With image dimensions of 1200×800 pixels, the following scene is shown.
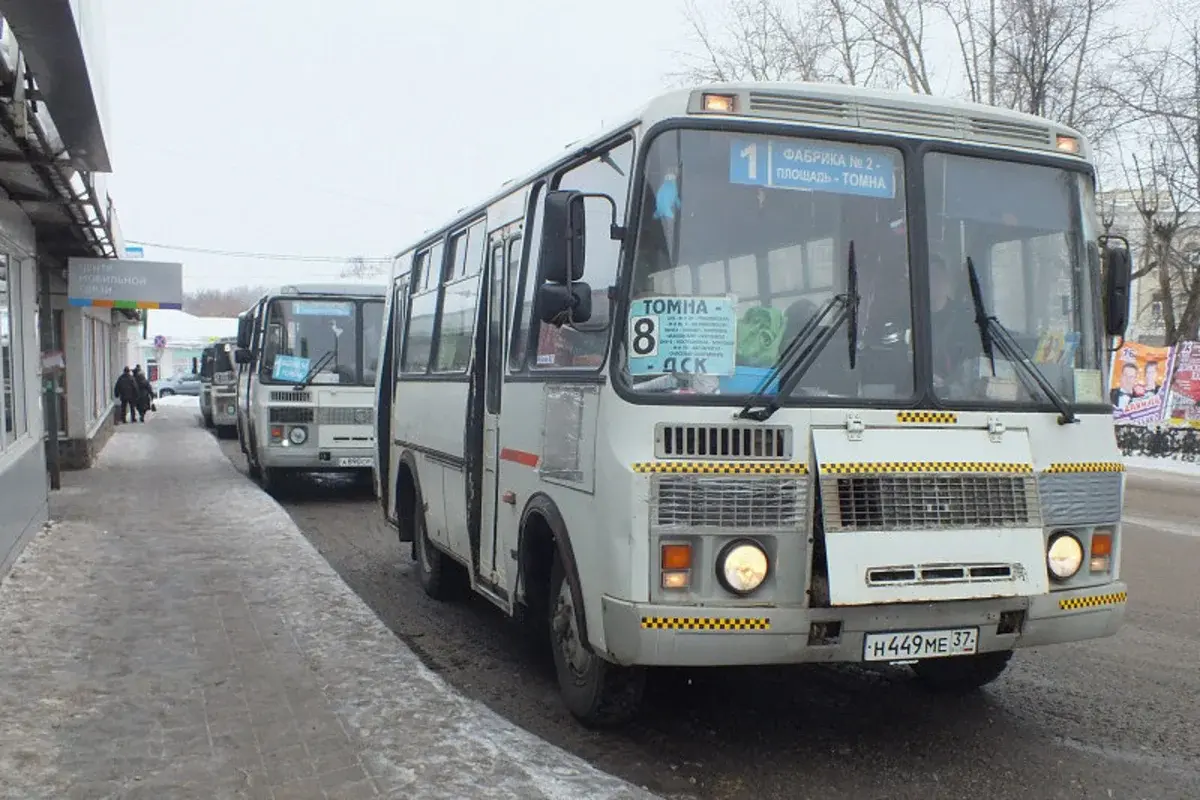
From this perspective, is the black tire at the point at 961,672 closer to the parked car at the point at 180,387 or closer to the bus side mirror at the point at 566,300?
the bus side mirror at the point at 566,300

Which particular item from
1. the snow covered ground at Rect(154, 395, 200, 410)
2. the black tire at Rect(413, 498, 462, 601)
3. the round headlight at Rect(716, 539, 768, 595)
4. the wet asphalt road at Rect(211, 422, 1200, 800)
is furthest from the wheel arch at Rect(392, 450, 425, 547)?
the snow covered ground at Rect(154, 395, 200, 410)

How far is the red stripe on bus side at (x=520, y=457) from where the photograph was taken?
5.62m

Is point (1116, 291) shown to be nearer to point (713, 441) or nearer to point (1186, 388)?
point (713, 441)

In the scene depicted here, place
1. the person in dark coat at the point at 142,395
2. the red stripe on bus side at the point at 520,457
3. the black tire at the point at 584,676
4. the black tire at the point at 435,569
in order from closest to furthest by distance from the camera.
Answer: the black tire at the point at 584,676, the red stripe on bus side at the point at 520,457, the black tire at the point at 435,569, the person in dark coat at the point at 142,395

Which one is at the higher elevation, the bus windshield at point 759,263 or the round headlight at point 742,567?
the bus windshield at point 759,263

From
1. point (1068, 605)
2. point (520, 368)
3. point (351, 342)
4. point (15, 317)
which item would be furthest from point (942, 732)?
point (351, 342)

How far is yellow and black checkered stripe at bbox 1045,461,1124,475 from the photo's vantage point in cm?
484

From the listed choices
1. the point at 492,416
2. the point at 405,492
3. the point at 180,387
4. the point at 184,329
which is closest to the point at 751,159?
the point at 492,416

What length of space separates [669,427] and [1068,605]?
2.03 m

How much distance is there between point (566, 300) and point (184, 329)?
3087 inches

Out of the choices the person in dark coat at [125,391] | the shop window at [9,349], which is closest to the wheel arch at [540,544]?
the shop window at [9,349]

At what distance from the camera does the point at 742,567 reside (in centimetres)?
444

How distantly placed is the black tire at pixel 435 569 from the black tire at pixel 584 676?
116 inches

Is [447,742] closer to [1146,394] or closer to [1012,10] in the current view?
[1146,394]
